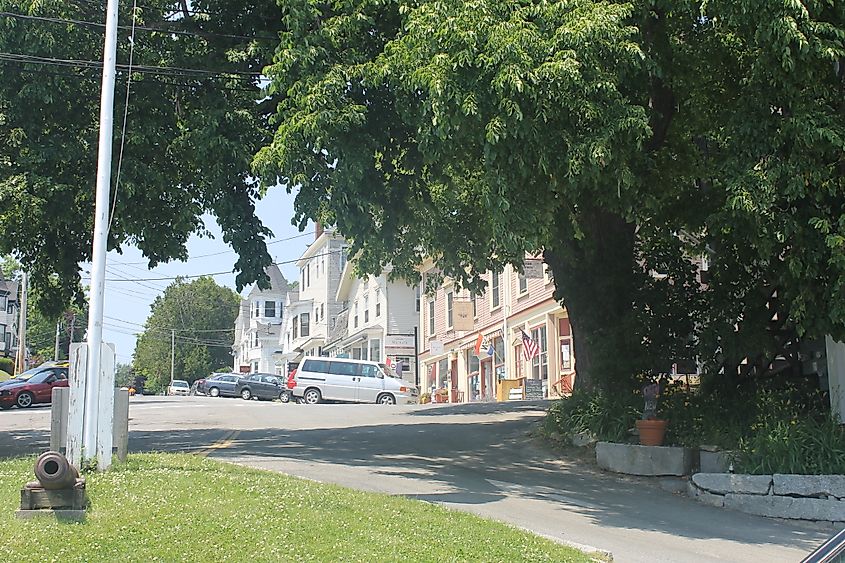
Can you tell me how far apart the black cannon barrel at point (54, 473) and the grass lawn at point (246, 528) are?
0.30 metres

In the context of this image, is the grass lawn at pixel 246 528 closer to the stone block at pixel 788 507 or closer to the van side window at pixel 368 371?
the stone block at pixel 788 507

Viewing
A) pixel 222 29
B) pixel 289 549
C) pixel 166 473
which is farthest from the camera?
pixel 222 29

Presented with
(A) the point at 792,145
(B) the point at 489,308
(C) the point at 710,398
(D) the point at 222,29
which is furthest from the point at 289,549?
(B) the point at 489,308

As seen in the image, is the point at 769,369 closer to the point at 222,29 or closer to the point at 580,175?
the point at 580,175

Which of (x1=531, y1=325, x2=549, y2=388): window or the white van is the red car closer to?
the white van

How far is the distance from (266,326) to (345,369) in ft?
159

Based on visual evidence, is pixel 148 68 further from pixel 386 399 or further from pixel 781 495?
pixel 386 399

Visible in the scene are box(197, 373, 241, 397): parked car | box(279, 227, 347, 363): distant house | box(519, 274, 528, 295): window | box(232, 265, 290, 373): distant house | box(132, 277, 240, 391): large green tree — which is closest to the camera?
box(519, 274, 528, 295): window

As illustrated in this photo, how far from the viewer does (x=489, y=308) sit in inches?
1663

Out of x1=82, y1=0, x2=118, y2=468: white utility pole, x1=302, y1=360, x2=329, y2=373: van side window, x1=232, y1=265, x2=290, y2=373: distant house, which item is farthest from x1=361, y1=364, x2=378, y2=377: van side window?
x1=232, y1=265, x2=290, y2=373: distant house

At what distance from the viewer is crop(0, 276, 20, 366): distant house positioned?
6906cm

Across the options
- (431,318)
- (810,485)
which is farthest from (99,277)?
(431,318)

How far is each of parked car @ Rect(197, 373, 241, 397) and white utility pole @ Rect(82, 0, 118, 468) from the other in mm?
39836

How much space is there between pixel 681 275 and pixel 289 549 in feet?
35.0
